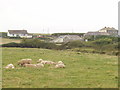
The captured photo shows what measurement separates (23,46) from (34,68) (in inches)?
1894

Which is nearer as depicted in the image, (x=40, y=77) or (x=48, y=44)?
(x=40, y=77)

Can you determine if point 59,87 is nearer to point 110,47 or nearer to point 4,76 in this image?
point 4,76

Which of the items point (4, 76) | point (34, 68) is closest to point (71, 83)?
point (4, 76)

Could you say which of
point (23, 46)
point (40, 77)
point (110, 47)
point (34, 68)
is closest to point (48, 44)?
point (23, 46)

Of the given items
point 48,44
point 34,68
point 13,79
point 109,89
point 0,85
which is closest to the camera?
point 109,89

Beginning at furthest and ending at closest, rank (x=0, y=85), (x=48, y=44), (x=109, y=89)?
(x=48, y=44)
(x=0, y=85)
(x=109, y=89)

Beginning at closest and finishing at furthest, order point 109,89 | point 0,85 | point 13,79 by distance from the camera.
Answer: point 109,89 → point 0,85 → point 13,79

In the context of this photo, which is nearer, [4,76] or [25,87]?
[25,87]

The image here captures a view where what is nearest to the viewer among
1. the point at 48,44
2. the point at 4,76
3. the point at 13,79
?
the point at 13,79

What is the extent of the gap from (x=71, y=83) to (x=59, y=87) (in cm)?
119

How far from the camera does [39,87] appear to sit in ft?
40.7

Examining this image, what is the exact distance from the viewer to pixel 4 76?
621 inches

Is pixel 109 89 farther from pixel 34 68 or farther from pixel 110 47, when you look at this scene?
pixel 110 47

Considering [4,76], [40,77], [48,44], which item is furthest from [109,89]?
[48,44]
